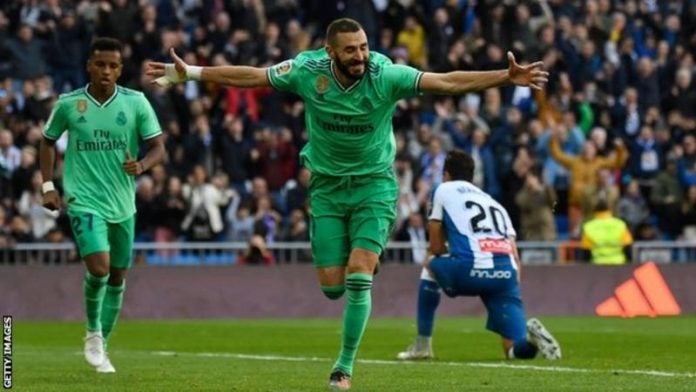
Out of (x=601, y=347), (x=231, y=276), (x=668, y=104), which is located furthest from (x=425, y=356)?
(x=668, y=104)

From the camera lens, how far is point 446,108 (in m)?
31.5

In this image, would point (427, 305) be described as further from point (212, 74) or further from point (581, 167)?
point (581, 167)

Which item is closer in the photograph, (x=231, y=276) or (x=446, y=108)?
(x=231, y=276)

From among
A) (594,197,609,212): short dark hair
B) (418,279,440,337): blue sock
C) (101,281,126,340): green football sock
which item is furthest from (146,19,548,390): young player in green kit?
(594,197,609,212): short dark hair

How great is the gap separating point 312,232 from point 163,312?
47.3 feet

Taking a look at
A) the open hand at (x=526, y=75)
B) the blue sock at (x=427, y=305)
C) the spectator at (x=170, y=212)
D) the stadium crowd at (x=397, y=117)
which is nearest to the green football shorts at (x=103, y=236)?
the blue sock at (x=427, y=305)

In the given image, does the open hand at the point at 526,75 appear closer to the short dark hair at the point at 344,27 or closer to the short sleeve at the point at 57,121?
the short dark hair at the point at 344,27

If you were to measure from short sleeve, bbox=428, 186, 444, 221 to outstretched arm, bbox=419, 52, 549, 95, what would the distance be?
4.48 meters

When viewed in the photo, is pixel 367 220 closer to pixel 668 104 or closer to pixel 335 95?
pixel 335 95

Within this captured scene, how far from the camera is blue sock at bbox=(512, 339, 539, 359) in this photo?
1730 cm

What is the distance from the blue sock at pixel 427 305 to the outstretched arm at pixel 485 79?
508cm

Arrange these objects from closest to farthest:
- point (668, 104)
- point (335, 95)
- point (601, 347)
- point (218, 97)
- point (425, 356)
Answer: point (335, 95) < point (425, 356) < point (601, 347) < point (218, 97) < point (668, 104)

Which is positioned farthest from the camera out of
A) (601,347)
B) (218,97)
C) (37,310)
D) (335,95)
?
(218,97)

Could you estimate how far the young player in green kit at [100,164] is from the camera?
15.7 meters
